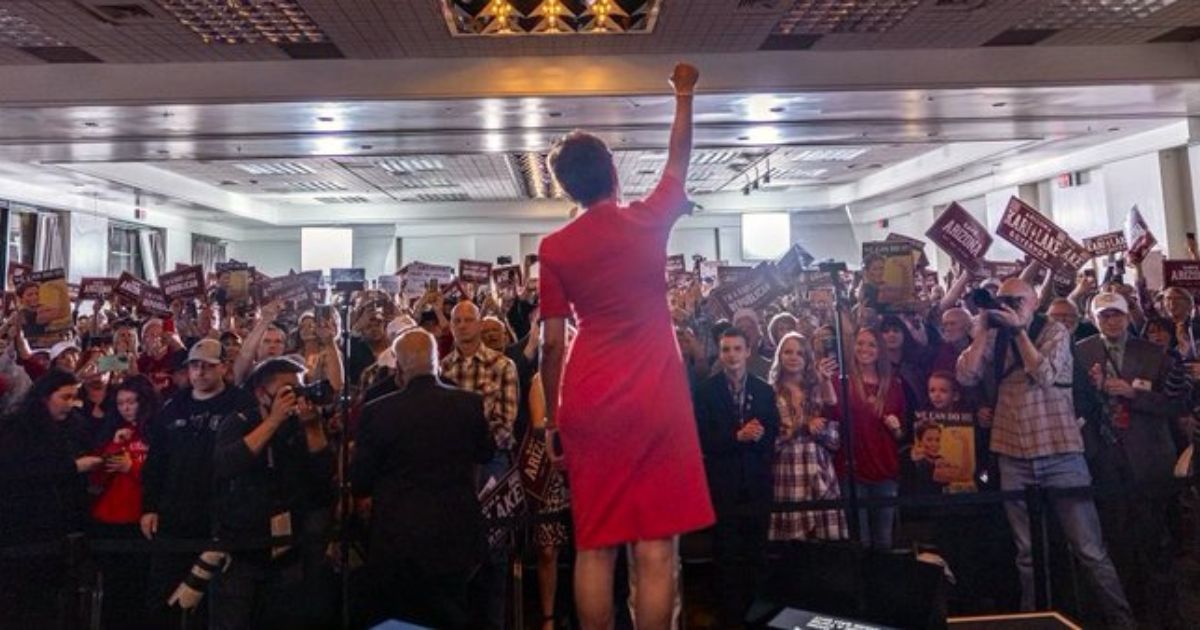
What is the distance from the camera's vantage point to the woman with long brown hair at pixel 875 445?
399cm

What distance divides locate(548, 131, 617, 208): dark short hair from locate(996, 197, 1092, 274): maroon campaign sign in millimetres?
3912

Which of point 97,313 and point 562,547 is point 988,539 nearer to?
point 562,547

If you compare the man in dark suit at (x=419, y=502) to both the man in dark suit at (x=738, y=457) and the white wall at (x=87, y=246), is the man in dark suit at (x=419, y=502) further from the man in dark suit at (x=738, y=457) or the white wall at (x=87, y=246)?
the white wall at (x=87, y=246)

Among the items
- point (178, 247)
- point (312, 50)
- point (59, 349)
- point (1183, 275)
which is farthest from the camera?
point (178, 247)

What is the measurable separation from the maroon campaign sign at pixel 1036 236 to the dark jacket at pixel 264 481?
14.0 ft

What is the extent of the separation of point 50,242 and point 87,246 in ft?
2.98

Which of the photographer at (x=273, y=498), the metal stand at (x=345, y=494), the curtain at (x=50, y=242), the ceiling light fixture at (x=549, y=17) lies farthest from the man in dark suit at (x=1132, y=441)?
the curtain at (x=50, y=242)

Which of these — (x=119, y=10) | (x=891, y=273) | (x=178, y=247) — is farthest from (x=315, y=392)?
(x=178, y=247)

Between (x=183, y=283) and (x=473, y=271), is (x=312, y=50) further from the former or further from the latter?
(x=183, y=283)

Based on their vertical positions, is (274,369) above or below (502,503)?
above

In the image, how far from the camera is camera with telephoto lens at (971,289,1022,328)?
3.89 meters

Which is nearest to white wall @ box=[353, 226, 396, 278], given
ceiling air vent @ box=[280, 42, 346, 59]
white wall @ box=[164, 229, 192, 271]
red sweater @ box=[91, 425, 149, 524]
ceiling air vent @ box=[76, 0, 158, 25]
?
white wall @ box=[164, 229, 192, 271]

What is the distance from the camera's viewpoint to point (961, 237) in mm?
5203

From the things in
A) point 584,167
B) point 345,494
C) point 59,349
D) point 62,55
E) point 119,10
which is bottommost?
point 345,494
